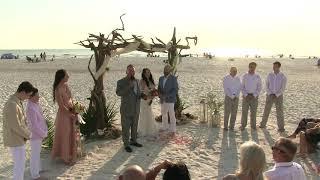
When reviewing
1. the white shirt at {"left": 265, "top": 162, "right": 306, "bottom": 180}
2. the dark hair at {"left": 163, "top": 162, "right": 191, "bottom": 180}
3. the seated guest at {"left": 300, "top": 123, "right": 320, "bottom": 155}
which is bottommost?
the seated guest at {"left": 300, "top": 123, "right": 320, "bottom": 155}

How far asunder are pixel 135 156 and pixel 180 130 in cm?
272

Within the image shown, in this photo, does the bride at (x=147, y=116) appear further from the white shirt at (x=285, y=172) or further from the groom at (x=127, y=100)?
the white shirt at (x=285, y=172)

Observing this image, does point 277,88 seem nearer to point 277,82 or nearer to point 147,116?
point 277,82

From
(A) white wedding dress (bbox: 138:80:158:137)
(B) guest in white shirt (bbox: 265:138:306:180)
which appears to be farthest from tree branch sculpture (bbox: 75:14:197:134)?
(B) guest in white shirt (bbox: 265:138:306:180)

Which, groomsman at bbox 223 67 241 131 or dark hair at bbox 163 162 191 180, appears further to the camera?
groomsman at bbox 223 67 241 131

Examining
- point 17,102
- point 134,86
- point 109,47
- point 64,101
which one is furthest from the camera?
point 109,47

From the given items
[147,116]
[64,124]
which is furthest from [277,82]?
[64,124]

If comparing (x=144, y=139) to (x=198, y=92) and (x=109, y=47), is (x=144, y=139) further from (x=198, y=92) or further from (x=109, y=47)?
(x=198, y=92)

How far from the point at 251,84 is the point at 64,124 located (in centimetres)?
510

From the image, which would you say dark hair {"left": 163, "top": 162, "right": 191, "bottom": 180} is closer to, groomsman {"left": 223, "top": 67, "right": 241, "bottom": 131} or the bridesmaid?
the bridesmaid

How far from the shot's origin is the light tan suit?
669 centimetres

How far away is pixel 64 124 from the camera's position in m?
8.38

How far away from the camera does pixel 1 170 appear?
8.41 metres

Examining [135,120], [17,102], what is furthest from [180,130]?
[17,102]
